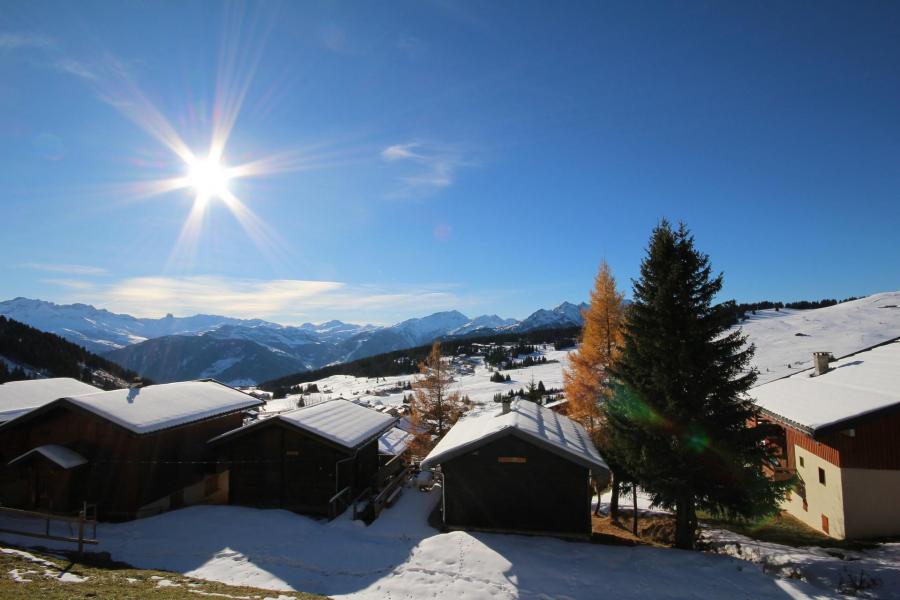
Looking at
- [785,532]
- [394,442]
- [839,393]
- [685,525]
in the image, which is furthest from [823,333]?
[685,525]

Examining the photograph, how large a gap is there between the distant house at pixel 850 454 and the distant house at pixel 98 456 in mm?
25314

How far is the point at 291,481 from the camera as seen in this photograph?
2119cm

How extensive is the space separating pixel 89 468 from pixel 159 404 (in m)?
3.71

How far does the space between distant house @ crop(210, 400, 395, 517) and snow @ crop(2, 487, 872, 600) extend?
1898 millimetres

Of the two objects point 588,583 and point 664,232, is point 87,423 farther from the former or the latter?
point 664,232

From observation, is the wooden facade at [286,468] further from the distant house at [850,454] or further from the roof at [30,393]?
the distant house at [850,454]

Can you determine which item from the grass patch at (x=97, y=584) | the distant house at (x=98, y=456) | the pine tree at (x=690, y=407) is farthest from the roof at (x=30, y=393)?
the pine tree at (x=690, y=407)

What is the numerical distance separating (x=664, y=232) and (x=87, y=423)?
84.5ft

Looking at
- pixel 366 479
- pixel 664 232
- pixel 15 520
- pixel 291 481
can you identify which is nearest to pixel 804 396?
pixel 664 232

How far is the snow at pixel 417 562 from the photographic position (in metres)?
12.5

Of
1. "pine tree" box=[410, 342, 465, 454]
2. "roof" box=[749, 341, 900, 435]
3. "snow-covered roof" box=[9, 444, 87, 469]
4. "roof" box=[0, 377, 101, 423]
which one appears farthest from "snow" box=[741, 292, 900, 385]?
"roof" box=[0, 377, 101, 423]

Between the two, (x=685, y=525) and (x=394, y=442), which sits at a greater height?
(x=394, y=442)

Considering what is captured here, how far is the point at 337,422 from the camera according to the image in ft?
77.8

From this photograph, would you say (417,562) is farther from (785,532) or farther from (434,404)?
(434,404)
